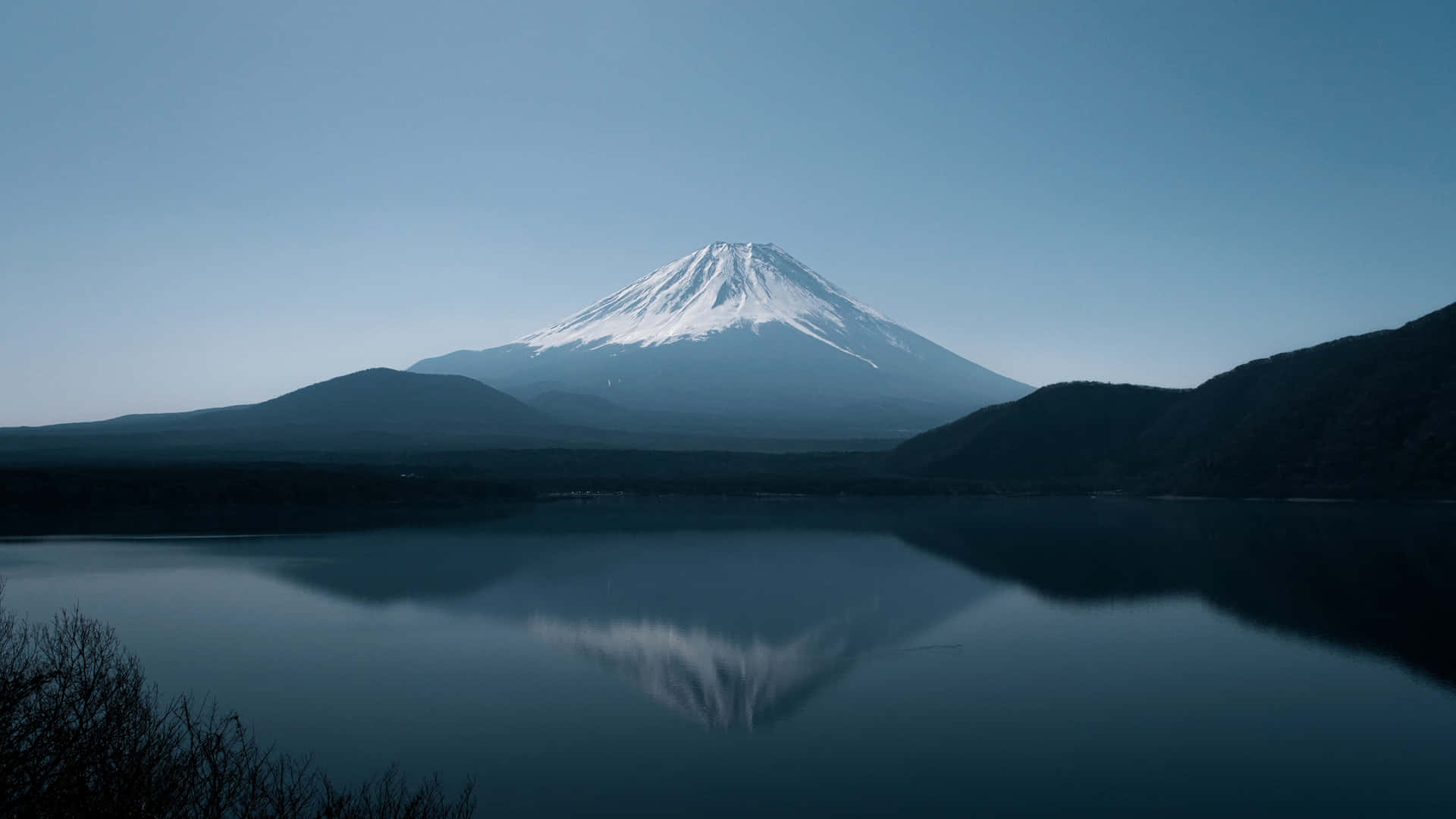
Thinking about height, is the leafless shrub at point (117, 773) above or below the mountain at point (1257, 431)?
below

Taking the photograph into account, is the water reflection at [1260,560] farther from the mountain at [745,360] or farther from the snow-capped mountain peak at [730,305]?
the snow-capped mountain peak at [730,305]

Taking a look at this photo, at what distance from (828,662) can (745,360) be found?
118 metres

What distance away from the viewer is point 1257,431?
45969 mm

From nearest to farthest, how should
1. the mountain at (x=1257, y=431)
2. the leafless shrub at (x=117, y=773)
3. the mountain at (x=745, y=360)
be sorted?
the leafless shrub at (x=117, y=773) < the mountain at (x=1257, y=431) < the mountain at (x=745, y=360)

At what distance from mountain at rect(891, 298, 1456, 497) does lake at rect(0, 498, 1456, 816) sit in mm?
8911

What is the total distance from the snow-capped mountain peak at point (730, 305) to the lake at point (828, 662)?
115 m

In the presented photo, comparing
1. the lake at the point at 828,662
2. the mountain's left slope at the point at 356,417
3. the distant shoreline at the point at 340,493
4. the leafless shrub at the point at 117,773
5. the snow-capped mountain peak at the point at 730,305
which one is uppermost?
the snow-capped mountain peak at the point at 730,305

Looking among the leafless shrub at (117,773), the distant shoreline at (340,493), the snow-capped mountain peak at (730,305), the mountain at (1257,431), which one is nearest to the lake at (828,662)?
the leafless shrub at (117,773)

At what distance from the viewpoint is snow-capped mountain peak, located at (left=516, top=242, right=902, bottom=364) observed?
146750mm

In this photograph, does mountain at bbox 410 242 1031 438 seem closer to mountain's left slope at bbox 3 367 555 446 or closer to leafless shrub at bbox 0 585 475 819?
mountain's left slope at bbox 3 367 555 446

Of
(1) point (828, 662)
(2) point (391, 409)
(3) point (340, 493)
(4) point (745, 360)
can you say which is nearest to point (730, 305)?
(4) point (745, 360)

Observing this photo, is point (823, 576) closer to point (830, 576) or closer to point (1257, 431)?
point (830, 576)

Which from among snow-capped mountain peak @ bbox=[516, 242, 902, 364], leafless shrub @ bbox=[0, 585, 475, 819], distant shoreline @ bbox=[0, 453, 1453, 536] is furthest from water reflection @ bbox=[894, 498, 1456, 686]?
snow-capped mountain peak @ bbox=[516, 242, 902, 364]

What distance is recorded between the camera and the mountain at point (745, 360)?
380 ft
